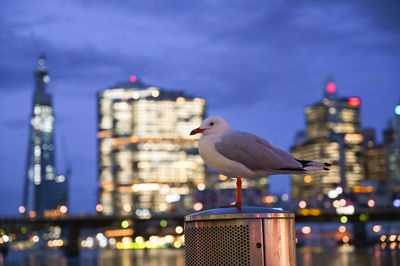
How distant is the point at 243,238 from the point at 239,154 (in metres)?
0.94

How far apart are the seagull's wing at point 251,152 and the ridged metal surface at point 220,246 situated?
78 centimetres

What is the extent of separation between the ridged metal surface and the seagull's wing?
2.57ft

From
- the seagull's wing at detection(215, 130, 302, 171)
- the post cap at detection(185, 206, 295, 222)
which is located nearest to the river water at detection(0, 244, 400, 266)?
the seagull's wing at detection(215, 130, 302, 171)

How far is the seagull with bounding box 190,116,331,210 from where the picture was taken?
6.32 meters

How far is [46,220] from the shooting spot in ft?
406

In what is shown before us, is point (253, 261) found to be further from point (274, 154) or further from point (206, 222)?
point (274, 154)

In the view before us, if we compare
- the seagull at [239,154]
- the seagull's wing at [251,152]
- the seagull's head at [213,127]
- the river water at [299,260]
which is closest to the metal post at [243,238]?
the seagull at [239,154]

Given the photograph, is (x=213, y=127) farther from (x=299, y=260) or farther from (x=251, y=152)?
(x=299, y=260)

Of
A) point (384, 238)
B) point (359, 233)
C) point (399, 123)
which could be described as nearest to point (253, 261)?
point (359, 233)

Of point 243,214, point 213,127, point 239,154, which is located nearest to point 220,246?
point 243,214

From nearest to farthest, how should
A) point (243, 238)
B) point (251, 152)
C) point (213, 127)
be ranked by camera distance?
point (243, 238), point (251, 152), point (213, 127)

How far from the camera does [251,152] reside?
6406 mm

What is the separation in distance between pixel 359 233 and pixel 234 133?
507 ft

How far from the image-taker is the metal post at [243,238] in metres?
5.77
